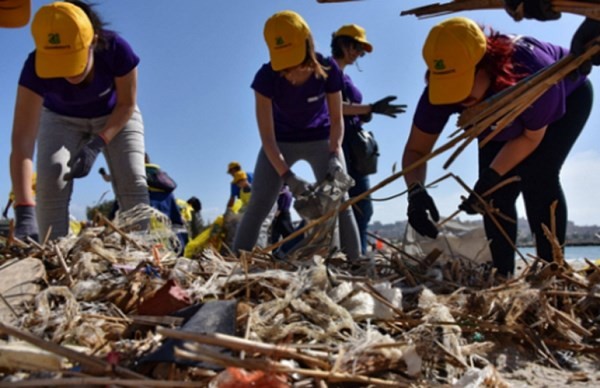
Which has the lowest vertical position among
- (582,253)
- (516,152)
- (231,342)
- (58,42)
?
(582,253)

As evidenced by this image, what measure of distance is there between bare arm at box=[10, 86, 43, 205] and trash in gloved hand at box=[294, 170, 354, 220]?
1264 millimetres

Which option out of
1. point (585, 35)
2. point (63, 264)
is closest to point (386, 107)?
point (585, 35)

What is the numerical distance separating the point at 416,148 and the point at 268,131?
2.68 feet

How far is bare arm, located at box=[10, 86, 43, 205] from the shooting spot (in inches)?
96.7

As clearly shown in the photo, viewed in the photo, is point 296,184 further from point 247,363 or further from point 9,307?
point 247,363

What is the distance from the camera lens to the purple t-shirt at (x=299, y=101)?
2967 millimetres

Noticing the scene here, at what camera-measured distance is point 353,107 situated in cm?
368

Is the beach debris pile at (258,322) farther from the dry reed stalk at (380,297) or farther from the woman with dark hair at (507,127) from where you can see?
the woman with dark hair at (507,127)

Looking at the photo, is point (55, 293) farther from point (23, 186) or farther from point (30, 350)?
point (23, 186)

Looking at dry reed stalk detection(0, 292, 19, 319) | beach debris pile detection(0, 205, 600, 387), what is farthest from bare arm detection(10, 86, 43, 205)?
dry reed stalk detection(0, 292, 19, 319)

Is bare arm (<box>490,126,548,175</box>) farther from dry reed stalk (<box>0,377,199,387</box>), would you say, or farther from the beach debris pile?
dry reed stalk (<box>0,377,199,387</box>)

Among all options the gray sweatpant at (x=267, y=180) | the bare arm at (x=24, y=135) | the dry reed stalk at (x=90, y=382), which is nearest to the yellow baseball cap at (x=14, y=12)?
the bare arm at (x=24, y=135)

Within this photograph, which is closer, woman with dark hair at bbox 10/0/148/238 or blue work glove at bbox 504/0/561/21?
blue work glove at bbox 504/0/561/21

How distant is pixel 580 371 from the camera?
4.43 feet
